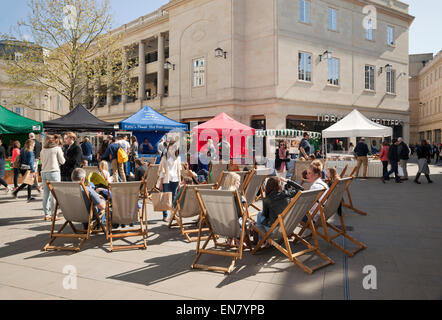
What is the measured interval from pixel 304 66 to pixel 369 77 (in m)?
7.08

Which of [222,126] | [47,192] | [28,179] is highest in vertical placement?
[222,126]

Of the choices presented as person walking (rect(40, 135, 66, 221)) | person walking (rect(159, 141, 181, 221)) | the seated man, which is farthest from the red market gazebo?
the seated man

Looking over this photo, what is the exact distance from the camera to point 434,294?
11.1ft

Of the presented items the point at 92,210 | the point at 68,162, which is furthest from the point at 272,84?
the point at 92,210

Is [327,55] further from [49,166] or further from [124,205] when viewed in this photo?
[124,205]

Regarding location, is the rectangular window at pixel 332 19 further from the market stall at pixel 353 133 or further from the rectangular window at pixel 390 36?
the market stall at pixel 353 133

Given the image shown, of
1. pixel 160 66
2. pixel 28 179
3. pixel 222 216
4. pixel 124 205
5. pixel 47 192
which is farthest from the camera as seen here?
pixel 160 66

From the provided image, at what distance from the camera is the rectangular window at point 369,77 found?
2661 cm

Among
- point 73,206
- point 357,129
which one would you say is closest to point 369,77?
point 357,129

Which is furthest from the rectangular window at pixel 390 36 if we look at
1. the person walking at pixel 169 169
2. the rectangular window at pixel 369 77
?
the person walking at pixel 169 169

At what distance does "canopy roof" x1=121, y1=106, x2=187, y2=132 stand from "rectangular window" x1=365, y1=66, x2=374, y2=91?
18.2 metres

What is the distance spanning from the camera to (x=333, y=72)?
80.3 feet

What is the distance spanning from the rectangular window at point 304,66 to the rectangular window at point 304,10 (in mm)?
2335
